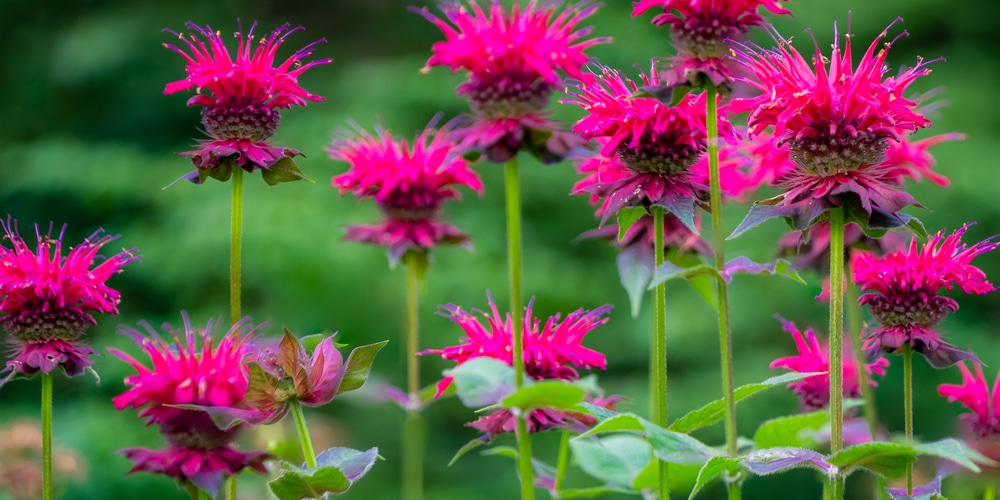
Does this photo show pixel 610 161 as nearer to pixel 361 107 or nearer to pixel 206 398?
pixel 206 398

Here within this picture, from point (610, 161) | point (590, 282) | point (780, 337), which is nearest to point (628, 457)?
point (610, 161)

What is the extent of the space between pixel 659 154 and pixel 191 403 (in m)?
0.66

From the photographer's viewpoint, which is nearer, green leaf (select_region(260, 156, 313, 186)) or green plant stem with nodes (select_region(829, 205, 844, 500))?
green plant stem with nodes (select_region(829, 205, 844, 500))

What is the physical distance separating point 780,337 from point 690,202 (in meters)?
3.27

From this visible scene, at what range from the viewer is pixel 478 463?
14.9 feet

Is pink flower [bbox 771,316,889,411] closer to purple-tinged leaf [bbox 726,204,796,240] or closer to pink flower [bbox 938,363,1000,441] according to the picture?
pink flower [bbox 938,363,1000,441]

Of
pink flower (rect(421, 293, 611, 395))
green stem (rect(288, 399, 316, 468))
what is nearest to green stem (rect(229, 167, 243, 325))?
green stem (rect(288, 399, 316, 468))

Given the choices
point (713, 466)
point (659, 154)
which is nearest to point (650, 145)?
point (659, 154)

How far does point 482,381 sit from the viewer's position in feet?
3.50

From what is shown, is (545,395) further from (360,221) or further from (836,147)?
(360,221)

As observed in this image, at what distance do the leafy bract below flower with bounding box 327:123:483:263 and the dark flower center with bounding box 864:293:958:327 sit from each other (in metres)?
0.88

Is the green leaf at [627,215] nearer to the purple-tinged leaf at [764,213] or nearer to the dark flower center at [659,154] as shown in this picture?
the dark flower center at [659,154]

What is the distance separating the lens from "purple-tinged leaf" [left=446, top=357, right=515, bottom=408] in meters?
1.02

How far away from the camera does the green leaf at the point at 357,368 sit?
1253 millimetres
